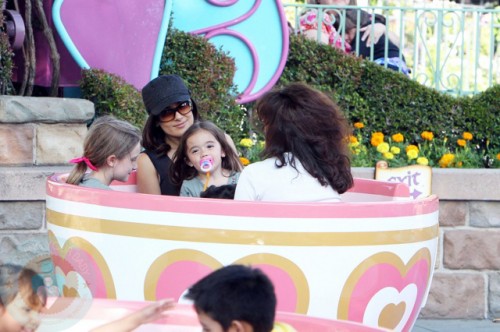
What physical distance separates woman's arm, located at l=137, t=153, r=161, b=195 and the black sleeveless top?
1cm

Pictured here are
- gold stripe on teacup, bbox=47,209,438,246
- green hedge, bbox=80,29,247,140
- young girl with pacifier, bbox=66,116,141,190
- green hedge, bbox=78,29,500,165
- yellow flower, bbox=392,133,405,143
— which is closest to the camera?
gold stripe on teacup, bbox=47,209,438,246

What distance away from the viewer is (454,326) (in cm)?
481

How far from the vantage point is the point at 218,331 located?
5.90 ft

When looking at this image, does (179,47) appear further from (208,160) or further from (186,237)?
(186,237)

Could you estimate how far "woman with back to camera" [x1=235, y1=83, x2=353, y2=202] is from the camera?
2.82 meters

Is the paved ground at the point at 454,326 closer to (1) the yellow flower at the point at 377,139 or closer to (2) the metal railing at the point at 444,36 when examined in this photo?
(1) the yellow flower at the point at 377,139

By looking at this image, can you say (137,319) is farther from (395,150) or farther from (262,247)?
(395,150)

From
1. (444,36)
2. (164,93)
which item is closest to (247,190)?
(164,93)

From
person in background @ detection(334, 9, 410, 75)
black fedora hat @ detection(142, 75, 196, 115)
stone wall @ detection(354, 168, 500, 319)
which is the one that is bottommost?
stone wall @ detection(354, 168, 500, 319)

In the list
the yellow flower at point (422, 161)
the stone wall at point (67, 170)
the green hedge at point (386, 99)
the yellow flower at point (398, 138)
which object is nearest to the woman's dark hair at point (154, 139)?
the stone wall at point (67, 170)

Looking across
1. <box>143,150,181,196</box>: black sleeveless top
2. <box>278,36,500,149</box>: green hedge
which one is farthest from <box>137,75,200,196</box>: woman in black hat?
<box>278,36,500,149</box>: green hedge

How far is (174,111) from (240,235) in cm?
110

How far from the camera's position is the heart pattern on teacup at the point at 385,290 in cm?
268

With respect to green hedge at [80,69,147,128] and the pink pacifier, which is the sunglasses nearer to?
the pink pacifier
